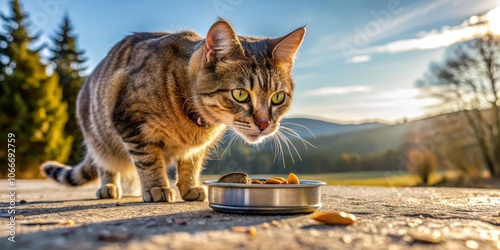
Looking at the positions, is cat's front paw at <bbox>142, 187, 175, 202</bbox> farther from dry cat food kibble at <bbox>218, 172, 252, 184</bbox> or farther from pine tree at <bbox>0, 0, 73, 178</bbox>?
pine tree at <bbox>0, 0, 73, 178</bbox>

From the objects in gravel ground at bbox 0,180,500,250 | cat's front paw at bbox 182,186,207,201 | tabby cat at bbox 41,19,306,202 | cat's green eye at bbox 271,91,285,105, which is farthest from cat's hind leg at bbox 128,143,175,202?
cat's green eye at bbox 271,91,285,105

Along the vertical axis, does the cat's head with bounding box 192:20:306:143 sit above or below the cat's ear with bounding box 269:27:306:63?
below

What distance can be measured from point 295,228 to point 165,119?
5.23ft

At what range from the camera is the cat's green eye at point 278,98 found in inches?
117

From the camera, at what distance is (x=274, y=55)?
306 centimetres

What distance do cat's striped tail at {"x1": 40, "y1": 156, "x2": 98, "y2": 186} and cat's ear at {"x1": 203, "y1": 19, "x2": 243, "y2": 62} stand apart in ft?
6.46

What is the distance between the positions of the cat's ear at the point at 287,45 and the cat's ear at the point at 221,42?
27cm

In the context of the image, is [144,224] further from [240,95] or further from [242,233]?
[240,95]

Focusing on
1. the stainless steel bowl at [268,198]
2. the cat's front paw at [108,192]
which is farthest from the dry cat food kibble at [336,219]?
the cat's front paw at [108,192]

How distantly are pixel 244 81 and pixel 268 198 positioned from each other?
831 millimetres

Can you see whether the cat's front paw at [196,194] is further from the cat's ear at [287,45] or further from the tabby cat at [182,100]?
the cat's ear at [287,45]

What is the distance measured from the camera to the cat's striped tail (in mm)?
4359

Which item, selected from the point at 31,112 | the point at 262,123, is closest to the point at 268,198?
the point at 262,123

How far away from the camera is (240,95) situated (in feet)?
9.47
